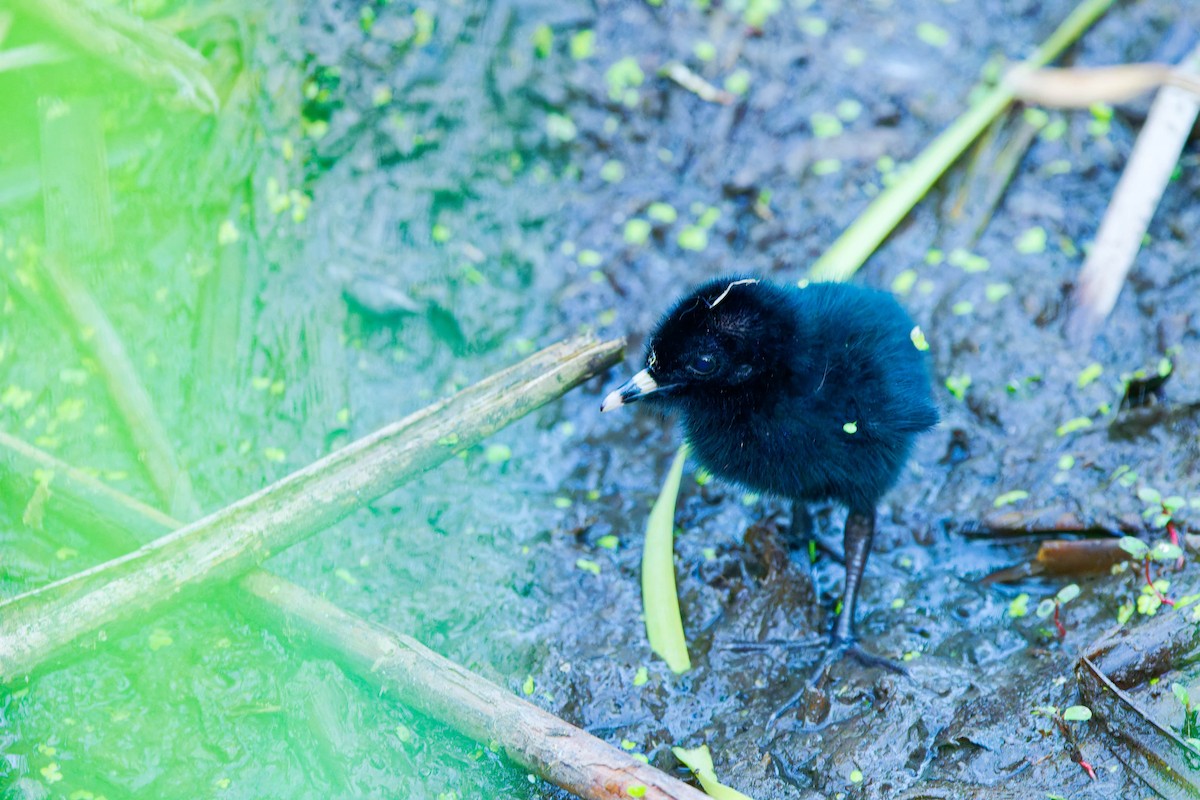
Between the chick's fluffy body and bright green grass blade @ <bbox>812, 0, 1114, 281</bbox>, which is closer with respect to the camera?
the chick's fluffy body

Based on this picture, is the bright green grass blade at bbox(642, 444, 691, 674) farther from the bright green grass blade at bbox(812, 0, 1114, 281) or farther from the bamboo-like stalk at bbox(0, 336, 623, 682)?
the bright green grass blade at bbox(812, 0, 1114, 281)

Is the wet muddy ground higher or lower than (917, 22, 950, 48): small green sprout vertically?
lower

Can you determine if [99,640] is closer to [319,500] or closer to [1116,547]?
[319,500]

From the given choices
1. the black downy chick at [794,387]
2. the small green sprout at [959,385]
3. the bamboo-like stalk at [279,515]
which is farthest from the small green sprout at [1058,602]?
→ the bamboo-like stalk at [279,515]

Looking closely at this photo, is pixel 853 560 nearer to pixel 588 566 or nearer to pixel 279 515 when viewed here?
pixel 588 566

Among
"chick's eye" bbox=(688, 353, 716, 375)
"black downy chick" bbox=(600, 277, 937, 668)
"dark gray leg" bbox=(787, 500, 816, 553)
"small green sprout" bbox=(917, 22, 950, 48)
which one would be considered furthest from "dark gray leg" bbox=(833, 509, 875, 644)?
"small green sprout" bbox=(917, 22, 950, 48)

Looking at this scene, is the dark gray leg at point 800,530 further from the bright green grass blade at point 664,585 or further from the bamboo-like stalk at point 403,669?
the bamboo-like stalk at point 403,669

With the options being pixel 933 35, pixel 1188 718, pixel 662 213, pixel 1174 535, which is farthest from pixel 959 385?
pixel 933 35
